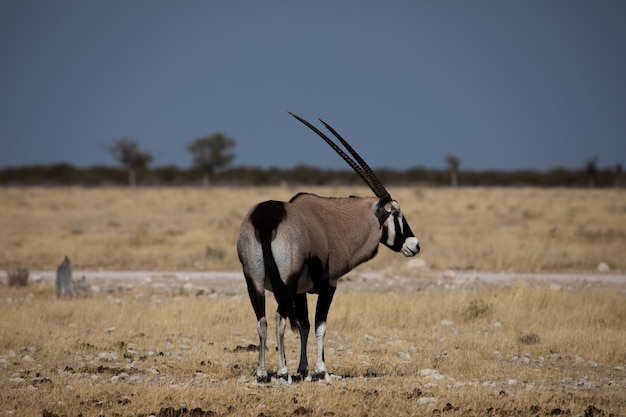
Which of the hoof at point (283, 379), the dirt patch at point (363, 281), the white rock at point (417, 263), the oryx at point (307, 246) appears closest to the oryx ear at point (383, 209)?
the oryx at point (307, 246)

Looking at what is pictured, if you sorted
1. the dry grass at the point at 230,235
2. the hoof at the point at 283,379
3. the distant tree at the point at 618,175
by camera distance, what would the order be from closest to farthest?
the hoof at the point at 283,379
the dry grass at the point at 230,235
the distant tree at the point at 618,175

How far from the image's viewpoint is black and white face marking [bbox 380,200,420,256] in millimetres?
10578

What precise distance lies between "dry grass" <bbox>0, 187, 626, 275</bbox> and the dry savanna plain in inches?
5.6

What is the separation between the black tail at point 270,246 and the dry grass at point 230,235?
13.7 m

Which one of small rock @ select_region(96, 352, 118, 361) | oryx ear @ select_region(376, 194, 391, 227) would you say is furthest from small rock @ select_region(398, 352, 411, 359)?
small rock @ select_region(96, 352, 118, 361)

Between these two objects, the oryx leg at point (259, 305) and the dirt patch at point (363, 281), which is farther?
the dirt patch at point (363, 281)

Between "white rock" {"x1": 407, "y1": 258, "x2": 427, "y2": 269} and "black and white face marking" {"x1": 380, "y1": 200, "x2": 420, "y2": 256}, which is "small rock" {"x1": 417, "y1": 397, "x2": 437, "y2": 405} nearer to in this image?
"black and white face marking" {"x1": 380, "y1": 200, "x2": 420, "y2": 256}

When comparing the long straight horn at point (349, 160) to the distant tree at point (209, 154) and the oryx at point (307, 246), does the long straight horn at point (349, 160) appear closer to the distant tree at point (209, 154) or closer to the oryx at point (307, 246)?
the oryx at point (307, 246)

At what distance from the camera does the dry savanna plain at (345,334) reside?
328 inches

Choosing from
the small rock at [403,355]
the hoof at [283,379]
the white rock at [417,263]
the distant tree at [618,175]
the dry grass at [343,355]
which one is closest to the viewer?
the dry grass at [343,355]

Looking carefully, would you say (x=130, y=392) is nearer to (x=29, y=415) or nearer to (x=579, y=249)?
(x=29, y=415)

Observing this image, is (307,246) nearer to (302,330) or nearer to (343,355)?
(302,330)

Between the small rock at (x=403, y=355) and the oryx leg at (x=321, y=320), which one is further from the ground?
the oryx leg at (x=321, y=320)

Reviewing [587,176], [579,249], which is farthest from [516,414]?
[587,176]
